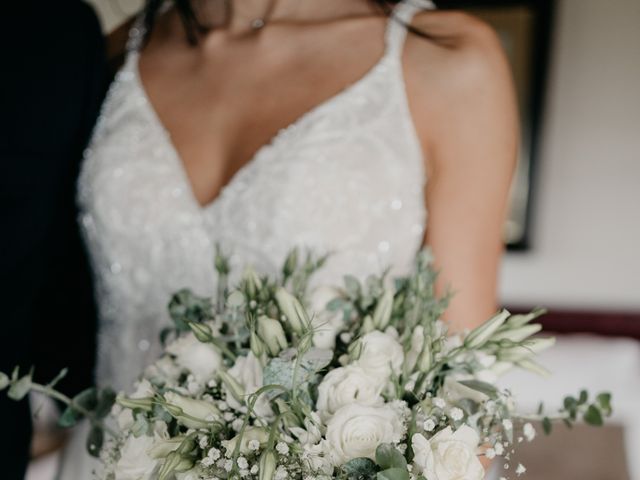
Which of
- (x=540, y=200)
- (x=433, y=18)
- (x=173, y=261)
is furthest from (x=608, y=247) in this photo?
(x=173, y=261)

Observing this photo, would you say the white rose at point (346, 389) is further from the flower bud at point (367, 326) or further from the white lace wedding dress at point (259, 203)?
the white lace wedding dress at point (259, 203)

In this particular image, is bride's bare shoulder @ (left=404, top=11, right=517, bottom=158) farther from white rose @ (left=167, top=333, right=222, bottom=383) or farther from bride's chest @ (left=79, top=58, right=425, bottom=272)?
white rose @ (left=167, top=333, right=222, bottom=383)

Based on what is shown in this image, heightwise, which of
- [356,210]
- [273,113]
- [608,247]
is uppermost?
[273,113]

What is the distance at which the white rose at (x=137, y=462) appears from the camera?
0.74 meters

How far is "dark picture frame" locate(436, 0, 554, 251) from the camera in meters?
3.14

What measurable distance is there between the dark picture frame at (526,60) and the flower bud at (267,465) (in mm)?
2663

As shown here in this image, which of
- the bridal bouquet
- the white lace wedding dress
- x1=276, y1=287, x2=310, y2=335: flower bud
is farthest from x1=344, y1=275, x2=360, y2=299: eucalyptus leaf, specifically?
the white lace wedding dress

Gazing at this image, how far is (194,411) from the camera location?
72 cm

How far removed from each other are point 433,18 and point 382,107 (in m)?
0.19

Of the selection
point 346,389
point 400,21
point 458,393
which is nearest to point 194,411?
point 346,389

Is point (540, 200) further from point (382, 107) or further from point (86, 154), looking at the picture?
point (86, 154)

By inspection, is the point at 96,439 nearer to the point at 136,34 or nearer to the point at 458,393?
the point at 458,393

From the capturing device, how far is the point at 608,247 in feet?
10.6

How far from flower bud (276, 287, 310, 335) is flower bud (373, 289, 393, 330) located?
0.31 ft
